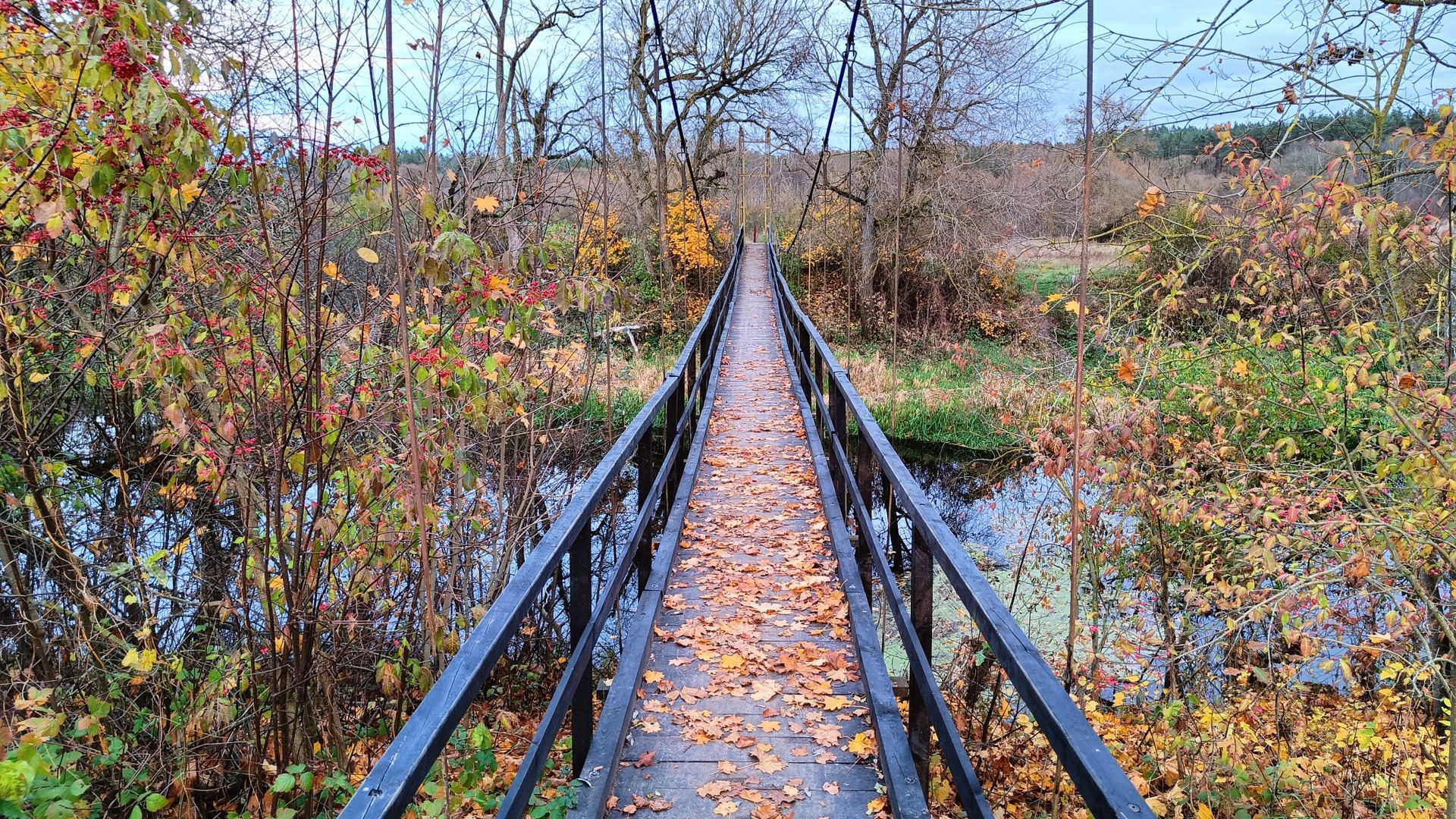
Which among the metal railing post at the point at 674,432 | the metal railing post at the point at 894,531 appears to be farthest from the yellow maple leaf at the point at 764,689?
the metal railing post at the point at 894,531

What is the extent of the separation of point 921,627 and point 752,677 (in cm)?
102

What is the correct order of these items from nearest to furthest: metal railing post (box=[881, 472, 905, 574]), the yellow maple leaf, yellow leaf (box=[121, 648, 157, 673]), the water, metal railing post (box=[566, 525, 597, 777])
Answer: metal railing post (box=[566, 525, 597, 777]) < the yellow maple leaf < yellow leaf (box=[121, 648, 157, 673]) < the water < metal railing post (box=[881, 472, 905, 574])

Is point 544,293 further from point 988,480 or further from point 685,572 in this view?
point 988,480

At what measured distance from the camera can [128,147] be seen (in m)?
3.10

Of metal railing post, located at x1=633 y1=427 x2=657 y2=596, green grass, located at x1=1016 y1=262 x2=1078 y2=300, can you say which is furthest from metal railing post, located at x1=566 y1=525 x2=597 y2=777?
green grass, located at x1=1016 y1=262 x2=1078 y2=300

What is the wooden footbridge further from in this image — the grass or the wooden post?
the grass

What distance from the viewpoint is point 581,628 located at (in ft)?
8.83

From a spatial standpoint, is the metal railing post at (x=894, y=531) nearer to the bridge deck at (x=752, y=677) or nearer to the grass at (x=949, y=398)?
the bridge deck at (x=752, y=677)

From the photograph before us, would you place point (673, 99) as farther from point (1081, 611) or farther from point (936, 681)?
point (936, 681)

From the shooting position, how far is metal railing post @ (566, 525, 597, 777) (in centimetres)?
268

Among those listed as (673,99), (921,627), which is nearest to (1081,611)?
(921,627)

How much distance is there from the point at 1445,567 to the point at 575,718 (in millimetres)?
6089

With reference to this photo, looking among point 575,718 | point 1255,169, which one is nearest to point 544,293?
point 575,718

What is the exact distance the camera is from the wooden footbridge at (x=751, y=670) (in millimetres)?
1666
